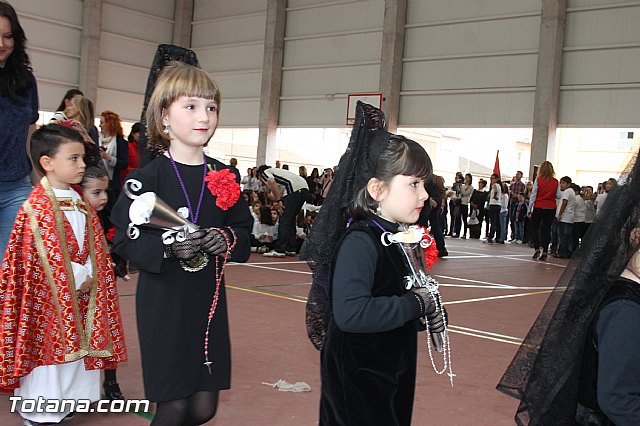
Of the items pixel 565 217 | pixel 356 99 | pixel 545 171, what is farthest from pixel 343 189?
pixel 356 99

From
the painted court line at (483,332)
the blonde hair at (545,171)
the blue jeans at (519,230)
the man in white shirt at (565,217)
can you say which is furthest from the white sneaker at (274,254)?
the blue jeans at (519,230)

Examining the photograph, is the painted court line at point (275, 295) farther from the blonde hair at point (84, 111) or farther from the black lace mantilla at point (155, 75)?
the black lace mantilla at point (155, 75)

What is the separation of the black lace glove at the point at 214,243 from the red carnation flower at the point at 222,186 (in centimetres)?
12

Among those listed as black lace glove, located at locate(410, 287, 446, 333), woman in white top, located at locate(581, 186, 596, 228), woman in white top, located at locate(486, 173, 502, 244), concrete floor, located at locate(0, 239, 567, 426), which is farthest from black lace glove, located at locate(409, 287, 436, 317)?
woman in white top, located at locate(486, 173, 502, 244)

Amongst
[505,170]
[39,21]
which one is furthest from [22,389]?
[505,170]

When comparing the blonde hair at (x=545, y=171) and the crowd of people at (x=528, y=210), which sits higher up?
the blonde hair at (x=545, y=171)

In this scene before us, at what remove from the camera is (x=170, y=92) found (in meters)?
2.40

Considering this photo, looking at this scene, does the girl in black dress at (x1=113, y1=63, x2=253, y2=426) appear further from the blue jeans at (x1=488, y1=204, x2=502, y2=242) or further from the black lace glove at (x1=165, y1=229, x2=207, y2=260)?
the blue jeans at (x1=488, y1=204, x2=502, y2=242)

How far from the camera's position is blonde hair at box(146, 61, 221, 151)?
94.1 inches

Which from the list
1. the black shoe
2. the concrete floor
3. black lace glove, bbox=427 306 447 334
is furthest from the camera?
the concrete floor

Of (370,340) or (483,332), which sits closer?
(370,340)

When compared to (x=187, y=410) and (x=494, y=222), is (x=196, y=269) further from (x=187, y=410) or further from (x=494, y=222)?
(x=494, y=222)

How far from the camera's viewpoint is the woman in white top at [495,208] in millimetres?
17969

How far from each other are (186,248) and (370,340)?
60 centimetres
